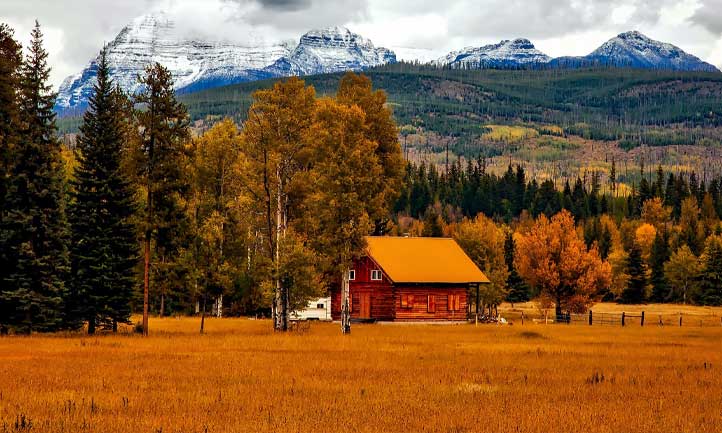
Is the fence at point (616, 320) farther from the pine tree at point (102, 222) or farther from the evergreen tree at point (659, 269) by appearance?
the evergreen tree at point (659, 269)

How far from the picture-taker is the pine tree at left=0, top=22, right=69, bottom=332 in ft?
153

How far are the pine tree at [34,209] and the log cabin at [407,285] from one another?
2995 cm

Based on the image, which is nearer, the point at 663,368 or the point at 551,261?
the point at 663,368

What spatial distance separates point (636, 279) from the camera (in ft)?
448

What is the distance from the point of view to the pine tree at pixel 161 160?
4950 centimetres

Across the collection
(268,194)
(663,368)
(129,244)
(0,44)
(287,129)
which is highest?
(0,44)

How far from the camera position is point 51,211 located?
157ft

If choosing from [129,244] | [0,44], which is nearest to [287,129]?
[129,244]

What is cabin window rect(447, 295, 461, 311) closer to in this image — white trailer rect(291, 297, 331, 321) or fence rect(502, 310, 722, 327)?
fence rect(502, 310, 722, 327)

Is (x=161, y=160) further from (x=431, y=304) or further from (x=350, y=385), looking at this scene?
(x=431, y=304)

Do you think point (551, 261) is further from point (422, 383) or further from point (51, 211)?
point (422, 383)

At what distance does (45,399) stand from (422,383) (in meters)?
11.9

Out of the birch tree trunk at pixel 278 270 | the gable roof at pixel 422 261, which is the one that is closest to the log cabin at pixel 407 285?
the gable roof at pixel 422 261

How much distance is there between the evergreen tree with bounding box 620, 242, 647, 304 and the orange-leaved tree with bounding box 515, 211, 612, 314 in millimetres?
59619
